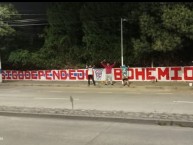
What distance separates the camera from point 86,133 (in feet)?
31.6

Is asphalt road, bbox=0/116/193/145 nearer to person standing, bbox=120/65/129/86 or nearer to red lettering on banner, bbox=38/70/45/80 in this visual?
person standing, bbox=120/65/129/86

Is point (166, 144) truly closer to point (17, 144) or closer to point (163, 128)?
point (163, 128)

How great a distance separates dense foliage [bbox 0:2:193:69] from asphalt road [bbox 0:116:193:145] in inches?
753

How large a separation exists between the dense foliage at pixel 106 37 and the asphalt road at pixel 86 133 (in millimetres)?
19114

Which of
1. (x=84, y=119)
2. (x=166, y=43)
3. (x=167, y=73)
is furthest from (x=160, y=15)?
(x=84, y=119)

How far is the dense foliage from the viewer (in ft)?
97.2

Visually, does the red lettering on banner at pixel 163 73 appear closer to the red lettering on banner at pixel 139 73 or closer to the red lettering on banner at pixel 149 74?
the red lettering on banner at pixel 149 74

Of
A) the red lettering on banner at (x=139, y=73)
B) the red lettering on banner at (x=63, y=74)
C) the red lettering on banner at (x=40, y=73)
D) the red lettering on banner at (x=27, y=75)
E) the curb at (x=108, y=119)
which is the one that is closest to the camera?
the curb at (x=108, y=119)

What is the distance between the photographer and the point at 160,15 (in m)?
30.1

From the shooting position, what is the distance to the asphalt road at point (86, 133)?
866 centimetres

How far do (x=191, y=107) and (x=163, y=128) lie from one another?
5224 millimetres

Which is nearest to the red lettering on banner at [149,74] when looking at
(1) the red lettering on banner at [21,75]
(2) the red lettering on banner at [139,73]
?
(2) the red lettering on banner at [139,73]

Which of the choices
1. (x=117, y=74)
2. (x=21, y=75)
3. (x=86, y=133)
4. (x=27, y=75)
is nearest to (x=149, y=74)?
(x=117, y=74)

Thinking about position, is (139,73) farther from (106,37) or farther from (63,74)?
(106,37)
